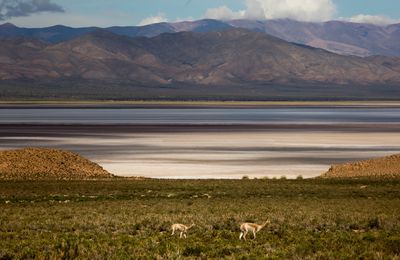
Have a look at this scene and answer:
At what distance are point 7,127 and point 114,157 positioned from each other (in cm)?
4693

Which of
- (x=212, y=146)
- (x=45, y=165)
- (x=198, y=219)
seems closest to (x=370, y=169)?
(x=45, y=165)

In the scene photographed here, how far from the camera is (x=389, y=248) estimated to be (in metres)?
19.0

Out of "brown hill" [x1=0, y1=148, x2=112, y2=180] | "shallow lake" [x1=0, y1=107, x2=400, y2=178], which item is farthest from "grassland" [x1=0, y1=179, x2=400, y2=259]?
"shallow lake" [x1=0, y1=107, x2=400, y2=178]

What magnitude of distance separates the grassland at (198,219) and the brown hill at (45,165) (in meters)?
8.74

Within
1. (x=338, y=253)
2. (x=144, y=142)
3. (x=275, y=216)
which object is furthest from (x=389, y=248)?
(x=144, y=142)

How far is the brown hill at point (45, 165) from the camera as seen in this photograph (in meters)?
50.4

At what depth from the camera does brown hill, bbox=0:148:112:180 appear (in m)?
50.4

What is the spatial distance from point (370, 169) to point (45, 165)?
21247 millimetres

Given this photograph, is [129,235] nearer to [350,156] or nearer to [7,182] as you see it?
[7,182]

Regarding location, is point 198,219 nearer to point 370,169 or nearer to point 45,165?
point 370,169

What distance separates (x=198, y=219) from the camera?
2461 centimetres

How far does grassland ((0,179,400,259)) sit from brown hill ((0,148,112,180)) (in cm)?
874

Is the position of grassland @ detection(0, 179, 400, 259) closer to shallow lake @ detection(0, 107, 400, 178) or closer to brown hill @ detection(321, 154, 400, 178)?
brown hill @ detection(321, 154, 400, 178)

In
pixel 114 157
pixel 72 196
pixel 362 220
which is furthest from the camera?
pixel 114 157
